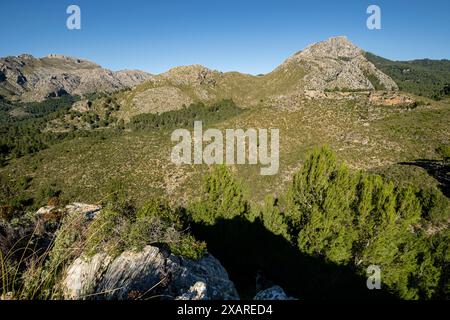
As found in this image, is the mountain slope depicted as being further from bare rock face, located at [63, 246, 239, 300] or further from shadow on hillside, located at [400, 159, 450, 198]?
bare rock face, located at [63, 246, 239, 300]

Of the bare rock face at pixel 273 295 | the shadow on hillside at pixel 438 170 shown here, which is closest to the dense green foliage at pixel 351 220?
the bare rock face at pixel 273 295

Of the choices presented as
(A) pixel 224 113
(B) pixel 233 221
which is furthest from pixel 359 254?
(A) pixel 224 113

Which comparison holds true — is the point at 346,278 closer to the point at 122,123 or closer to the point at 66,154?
the point at 66,154

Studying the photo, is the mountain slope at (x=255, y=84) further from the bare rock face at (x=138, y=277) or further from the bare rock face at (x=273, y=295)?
the bare rock face at (x=138, y=277)

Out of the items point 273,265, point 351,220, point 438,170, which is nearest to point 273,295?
point 273,265

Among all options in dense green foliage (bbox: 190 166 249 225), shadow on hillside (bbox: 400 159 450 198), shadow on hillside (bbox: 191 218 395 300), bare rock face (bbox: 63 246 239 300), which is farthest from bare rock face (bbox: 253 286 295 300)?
shadow on hillside (bbox: 400 159 450 198)

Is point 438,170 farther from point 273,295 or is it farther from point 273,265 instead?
point 273,295
